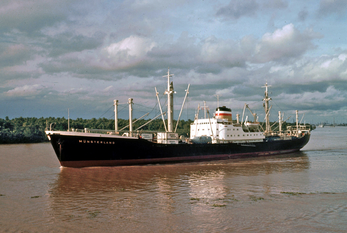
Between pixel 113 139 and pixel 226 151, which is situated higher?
pixel 113 139

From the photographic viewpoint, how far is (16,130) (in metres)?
86.2

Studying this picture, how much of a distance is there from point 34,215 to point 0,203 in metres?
3.46

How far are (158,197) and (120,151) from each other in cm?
1306

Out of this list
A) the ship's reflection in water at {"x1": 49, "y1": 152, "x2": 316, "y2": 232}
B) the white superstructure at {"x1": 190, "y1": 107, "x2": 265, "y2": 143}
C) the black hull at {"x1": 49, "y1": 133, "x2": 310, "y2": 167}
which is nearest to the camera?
the ship's reflection in water at {"x1": 49, "y1": 152, "x2": 316, "y2": 232}

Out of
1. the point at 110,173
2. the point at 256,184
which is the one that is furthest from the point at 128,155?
the point at 256,184

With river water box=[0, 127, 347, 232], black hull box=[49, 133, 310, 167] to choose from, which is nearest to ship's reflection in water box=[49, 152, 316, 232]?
river water box=[0, 127, 347, 232]

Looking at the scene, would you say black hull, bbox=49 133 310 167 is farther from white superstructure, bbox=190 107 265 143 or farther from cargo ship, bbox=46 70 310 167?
white superstructure, bbox=190 107 265 143

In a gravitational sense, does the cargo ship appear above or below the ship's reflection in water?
above

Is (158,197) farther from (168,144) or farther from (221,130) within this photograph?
(221,130)

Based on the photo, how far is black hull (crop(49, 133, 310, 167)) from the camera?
25578 millimetres

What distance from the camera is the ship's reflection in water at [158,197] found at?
35.8ft

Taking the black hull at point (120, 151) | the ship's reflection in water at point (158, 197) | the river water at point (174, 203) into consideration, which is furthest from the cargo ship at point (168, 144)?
the river water at point (174, 203)

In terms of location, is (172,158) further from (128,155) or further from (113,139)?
(113,139)

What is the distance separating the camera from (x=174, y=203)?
13.8m
